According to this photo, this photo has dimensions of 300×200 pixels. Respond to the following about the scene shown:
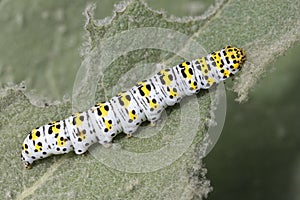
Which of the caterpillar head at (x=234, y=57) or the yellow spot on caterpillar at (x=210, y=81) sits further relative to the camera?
the yellow spot on caterpillar at (x=210, y=81)

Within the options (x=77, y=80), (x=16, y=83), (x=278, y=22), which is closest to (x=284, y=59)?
(x=278, y=22)

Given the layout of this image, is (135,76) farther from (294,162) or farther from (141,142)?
(294,162)

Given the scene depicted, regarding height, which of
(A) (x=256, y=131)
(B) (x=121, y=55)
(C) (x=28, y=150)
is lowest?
(A) (x=256, y=131)

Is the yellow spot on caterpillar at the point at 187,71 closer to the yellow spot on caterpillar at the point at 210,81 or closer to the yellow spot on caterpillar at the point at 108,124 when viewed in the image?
the yellow spot on caterpillar at the point at 210,81

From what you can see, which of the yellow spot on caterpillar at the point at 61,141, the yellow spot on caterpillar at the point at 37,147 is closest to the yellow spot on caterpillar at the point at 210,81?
the yellow spot on caterpillar at the point at 61,141

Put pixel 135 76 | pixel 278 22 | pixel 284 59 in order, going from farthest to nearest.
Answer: pixel 284 59 < pixel 135 76 < pixel 278 22

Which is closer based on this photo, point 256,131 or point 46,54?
point 46,54
